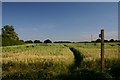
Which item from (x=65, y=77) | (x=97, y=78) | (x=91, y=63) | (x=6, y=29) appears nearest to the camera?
(x=97, y=78)

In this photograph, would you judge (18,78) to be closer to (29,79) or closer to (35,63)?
(29,79)

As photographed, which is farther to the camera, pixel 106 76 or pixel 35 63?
pixel 35 63

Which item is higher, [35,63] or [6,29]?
[6,29]

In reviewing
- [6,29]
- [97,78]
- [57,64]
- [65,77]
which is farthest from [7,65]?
[6,29]

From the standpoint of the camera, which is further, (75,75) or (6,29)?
(6,29)

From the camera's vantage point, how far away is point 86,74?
380 inches

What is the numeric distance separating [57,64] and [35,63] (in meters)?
1.51

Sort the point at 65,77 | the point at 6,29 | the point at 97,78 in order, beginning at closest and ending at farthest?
the point at 97,78, the point at 65,77, the point at 6,29

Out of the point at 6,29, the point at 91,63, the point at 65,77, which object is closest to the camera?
the point at 65,77

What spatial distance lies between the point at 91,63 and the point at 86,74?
644 centimetres

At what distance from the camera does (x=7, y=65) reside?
16344mm

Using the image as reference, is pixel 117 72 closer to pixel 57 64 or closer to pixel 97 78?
pixel 97 78

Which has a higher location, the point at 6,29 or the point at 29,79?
the point at 6,29

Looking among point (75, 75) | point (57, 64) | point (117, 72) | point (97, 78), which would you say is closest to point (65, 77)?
point (75, 75)
